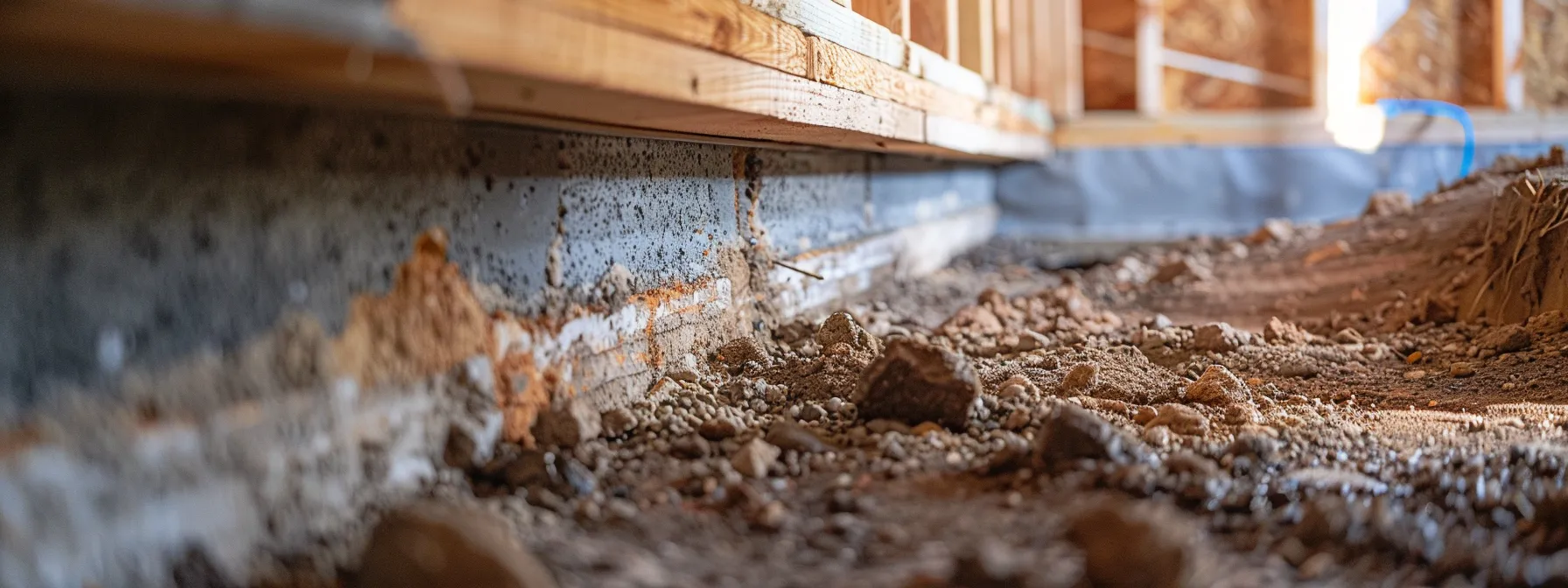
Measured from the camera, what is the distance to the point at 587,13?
168 cm

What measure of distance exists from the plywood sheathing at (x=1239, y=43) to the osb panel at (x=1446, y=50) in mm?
671

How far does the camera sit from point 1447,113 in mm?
7387

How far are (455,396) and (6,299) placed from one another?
748mm

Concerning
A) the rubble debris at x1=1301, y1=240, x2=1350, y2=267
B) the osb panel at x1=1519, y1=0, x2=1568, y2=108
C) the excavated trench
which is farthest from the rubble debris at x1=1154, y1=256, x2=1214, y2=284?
the osb panel at x1=1519, y1=0, x2=1568, y2=108

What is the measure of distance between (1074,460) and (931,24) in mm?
2839

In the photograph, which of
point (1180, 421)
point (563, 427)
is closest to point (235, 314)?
point (563, 427)

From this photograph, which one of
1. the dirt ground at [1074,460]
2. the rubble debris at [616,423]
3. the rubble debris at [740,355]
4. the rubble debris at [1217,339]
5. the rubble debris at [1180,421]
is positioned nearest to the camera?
the dirt ground at [1074,460]

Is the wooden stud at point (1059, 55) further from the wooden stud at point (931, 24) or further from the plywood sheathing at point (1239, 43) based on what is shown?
the wooden stud at point (931, 24)

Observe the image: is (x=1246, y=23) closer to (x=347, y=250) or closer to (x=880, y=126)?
(x=880, y=126)

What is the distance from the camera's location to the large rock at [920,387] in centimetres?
236

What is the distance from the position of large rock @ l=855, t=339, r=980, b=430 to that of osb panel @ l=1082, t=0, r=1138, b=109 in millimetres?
6503

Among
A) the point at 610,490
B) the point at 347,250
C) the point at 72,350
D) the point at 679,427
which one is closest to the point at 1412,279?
the point at 679,427

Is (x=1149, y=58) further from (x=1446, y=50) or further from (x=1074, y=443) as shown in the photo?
(x=1074, y=443)

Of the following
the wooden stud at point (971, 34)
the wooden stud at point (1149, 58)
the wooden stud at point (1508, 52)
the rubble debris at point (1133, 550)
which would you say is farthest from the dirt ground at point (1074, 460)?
the wooden stud at point (1508, 52)
